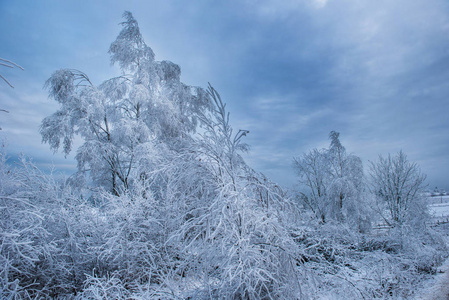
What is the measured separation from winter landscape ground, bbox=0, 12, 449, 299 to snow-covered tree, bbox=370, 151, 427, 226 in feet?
0.29

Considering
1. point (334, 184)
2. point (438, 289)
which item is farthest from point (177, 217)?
point (334, 184)

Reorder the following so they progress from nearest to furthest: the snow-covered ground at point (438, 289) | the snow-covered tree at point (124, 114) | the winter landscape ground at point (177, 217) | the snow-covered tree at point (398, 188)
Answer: the winter landscape ground at point (177, 217) → the snow-covered ground at point (438, 289) → the snow-covered tree at point (124, 114) → the snow-covered tree at point (398, 188)

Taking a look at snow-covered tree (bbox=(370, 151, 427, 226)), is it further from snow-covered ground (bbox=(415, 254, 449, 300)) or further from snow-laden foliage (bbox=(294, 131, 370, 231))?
snow-covered ground (bbox=(415, 254, 449, 300))

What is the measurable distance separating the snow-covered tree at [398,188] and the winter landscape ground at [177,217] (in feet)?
0.29

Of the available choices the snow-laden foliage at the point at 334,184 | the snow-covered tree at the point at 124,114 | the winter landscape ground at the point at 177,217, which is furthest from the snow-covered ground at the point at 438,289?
the snow-covered tree at the point at 124,114

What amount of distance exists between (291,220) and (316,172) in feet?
48.1

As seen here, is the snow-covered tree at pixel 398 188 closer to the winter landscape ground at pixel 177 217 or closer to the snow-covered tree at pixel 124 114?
the winter landscape ground at pixel 177 217

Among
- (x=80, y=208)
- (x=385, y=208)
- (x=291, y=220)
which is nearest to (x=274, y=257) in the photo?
(x=291, y=220)

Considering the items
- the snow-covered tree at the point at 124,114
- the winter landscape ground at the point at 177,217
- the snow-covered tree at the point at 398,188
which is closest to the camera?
the winter landscape ground at the point at 177,217

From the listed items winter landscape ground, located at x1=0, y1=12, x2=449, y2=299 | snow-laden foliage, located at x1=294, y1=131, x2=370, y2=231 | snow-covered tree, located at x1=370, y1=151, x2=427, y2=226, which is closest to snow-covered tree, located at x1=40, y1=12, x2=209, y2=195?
winter landscape ground, located at x1=0, y1=12, x2=449, y2=299

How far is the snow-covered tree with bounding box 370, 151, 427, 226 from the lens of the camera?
1510 cm

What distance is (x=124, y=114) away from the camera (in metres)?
13.3

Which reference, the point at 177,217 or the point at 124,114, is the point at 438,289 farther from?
the point at 124,114

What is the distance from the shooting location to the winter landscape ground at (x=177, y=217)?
448 centimetres
